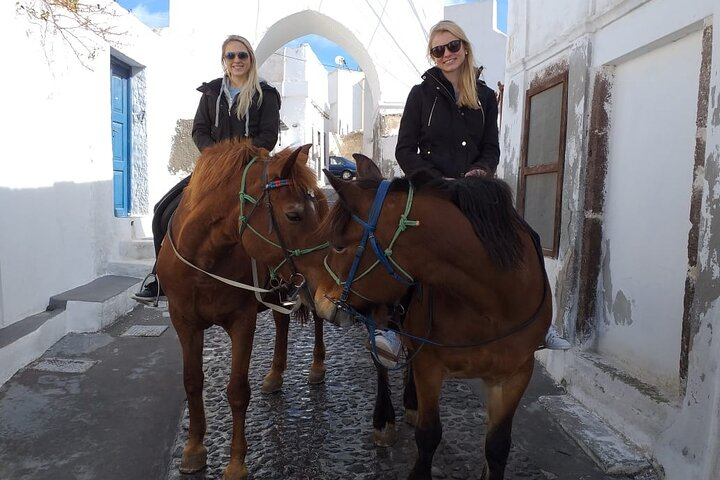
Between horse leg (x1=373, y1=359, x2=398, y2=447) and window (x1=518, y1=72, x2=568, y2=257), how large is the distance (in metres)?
2.06

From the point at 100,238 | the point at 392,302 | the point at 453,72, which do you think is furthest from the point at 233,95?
the point at 100,238

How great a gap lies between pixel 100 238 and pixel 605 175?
565cm

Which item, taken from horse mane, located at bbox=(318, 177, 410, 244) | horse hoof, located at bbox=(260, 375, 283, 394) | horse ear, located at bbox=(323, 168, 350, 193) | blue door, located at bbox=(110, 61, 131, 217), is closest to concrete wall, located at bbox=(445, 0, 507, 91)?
blue door, located at bbox=(110, 61, 131, 217)

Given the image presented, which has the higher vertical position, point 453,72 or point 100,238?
point 453,72

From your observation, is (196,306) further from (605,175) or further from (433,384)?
(605,175)

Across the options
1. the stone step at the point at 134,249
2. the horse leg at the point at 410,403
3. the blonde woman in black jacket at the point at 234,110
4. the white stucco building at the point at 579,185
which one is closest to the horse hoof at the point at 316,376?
the horse leg at the point at 410,403

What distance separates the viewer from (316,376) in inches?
165

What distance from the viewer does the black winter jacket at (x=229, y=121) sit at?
3486 mm

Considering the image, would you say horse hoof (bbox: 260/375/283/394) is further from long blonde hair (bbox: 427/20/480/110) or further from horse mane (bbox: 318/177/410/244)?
long blonde hair (bbox: 427/20/480/110)

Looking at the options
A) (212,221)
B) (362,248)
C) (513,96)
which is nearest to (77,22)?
(212,221)

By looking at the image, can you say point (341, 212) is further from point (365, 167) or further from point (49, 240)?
point (49, 240)

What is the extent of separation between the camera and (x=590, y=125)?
3.93 metres

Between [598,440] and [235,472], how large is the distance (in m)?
2.24

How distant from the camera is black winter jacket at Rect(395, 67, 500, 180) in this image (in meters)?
Answer: 3.00
